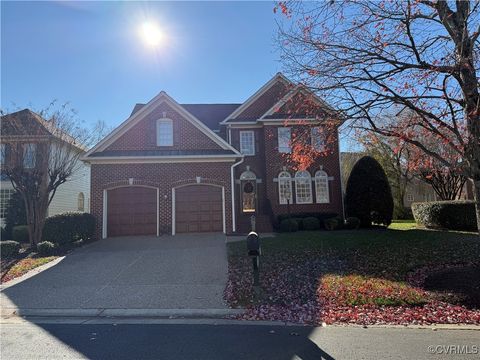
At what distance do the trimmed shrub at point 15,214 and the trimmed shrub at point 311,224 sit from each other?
1575cm

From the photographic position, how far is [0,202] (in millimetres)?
21750

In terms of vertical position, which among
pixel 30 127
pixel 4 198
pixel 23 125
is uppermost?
pixel 23 125

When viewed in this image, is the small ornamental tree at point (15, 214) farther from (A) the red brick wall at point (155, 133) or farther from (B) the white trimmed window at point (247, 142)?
(B) the white trimmed window at point (247, 142)

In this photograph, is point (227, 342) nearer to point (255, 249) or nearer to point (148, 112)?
point (255, 249)

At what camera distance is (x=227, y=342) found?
5555 mm

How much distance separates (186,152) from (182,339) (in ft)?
42.0

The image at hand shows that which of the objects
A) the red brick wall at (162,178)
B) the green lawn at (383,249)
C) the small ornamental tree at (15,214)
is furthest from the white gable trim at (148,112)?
the small ornamental tree at (15,214)

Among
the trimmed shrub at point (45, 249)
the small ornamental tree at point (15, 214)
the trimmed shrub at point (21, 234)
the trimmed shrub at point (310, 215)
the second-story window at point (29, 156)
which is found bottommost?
the trimmed shrub at point (45, 249)

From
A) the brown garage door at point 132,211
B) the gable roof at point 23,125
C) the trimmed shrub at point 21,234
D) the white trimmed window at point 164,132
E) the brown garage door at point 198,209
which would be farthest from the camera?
the trimmed shrub at point 21,234

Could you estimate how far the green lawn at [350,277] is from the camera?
7.12 m

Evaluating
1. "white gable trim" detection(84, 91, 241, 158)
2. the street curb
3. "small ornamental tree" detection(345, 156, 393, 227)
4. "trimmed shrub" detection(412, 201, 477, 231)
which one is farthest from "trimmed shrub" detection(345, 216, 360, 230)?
the street curb

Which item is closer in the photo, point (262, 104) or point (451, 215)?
point (451, 215)

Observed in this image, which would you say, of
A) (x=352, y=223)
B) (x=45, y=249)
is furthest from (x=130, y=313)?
(x=352, y=223)

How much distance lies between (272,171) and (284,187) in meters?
1.27
